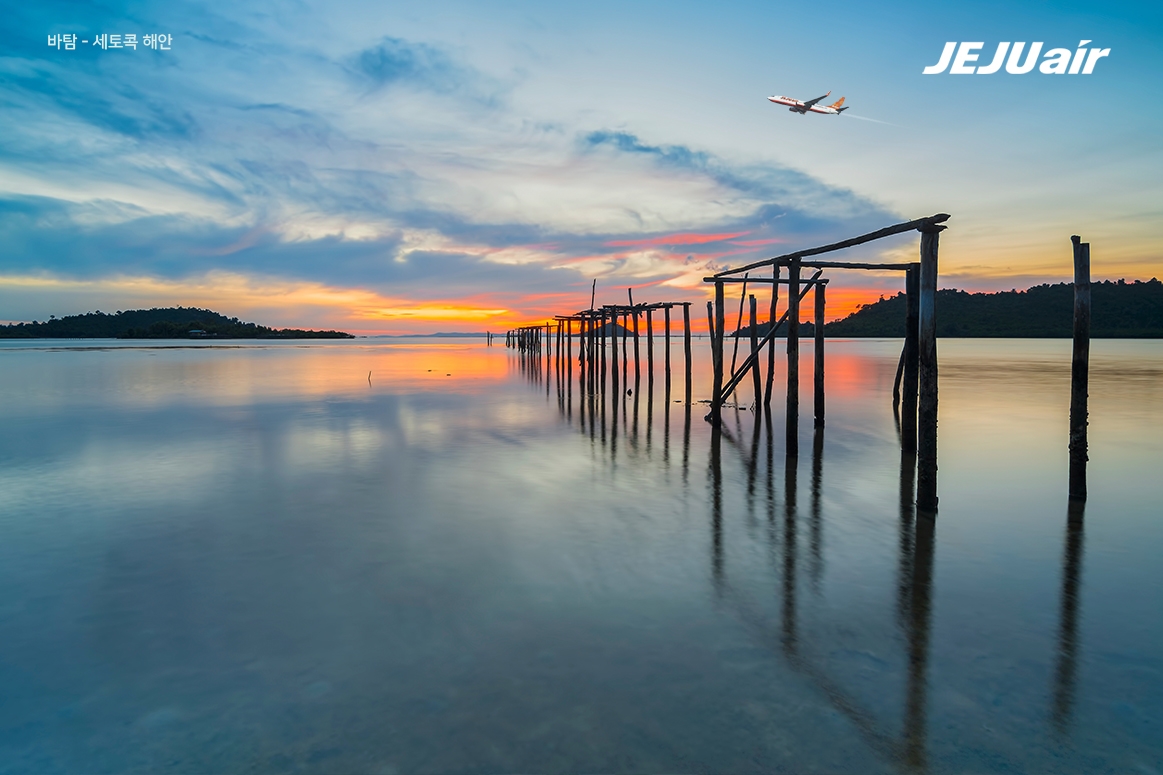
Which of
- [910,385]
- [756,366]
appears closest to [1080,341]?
[910,385]

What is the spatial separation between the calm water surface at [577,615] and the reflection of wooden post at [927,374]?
370 mm

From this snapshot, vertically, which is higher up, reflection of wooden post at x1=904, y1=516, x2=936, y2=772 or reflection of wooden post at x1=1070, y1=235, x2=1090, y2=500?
reflection of wooden post at x1=1070, y1=235, x2=1090, y2=500

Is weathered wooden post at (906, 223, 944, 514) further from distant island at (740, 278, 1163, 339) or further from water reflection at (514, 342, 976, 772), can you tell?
distant island at (740, 278, 1163, 339)

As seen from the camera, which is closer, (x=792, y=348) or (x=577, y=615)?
(x=577, y=615)

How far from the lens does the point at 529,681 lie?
163 inches

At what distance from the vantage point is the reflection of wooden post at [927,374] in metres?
7.93

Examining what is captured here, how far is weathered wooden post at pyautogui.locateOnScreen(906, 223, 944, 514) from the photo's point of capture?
7.92m

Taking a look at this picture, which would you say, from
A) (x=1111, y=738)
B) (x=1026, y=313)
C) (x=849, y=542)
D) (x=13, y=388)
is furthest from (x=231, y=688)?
(x=1026, y=313)

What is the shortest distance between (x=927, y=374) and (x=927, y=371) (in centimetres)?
4

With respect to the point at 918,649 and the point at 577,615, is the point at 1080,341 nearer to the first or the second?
the point at 918,649

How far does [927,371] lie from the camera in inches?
320

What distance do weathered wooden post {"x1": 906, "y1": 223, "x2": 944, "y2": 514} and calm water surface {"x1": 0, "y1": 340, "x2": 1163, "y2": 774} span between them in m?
0.38

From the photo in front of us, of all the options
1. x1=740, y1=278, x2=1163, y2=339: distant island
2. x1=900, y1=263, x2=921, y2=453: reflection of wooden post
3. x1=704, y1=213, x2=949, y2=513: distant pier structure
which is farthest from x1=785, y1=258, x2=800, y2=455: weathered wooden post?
x1=740, y1=278, x2=1163, y2=339: distant island

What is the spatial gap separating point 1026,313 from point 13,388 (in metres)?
157
